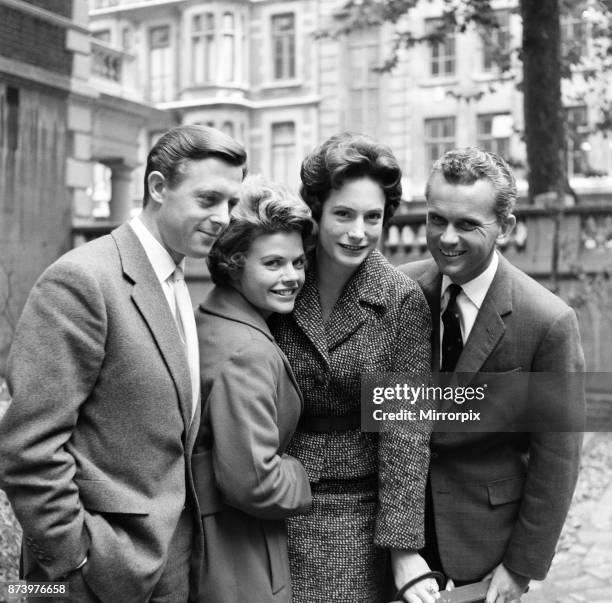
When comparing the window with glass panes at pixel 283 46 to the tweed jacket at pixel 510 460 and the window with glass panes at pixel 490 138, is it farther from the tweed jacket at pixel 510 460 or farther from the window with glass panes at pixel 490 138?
the tweed jacket at pixel 510 460

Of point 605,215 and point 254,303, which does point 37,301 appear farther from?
point 605,215

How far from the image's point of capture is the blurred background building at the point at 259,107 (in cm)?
1123

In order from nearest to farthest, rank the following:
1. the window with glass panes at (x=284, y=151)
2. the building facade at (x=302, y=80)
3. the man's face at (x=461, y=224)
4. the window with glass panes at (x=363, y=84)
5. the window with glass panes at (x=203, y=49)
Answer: the man's face at (x=461, y=224) < the building facade at (x=302, y=80) < the window with glass panes at (x=363, y=84) < the window with glass panes at (x=284, y=151) < the window with glass panes at (x=203, y=49)

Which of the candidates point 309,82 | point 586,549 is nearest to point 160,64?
A: point 309,82

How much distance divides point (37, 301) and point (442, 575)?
4.95 feet

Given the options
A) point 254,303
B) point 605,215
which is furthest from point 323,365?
point 605,215

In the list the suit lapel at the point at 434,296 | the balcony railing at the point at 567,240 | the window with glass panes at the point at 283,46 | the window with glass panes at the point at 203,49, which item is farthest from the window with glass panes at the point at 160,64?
the suit lapel at the point at 434,296

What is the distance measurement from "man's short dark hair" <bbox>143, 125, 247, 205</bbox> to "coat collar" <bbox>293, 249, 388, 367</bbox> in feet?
1.74

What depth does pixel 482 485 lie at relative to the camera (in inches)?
105

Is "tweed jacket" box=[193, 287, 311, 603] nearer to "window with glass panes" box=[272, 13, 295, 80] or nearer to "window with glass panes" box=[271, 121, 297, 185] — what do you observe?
"window with glass panes" box=[271, 121, 297, 185]

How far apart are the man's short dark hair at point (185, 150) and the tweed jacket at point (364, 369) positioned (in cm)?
58

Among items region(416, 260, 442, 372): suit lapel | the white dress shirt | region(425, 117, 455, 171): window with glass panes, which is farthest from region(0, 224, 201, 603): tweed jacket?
region(425, 117, 455, 171): window with glass panes

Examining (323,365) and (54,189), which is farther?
(54,189)

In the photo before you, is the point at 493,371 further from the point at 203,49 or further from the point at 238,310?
the point at 203,49
